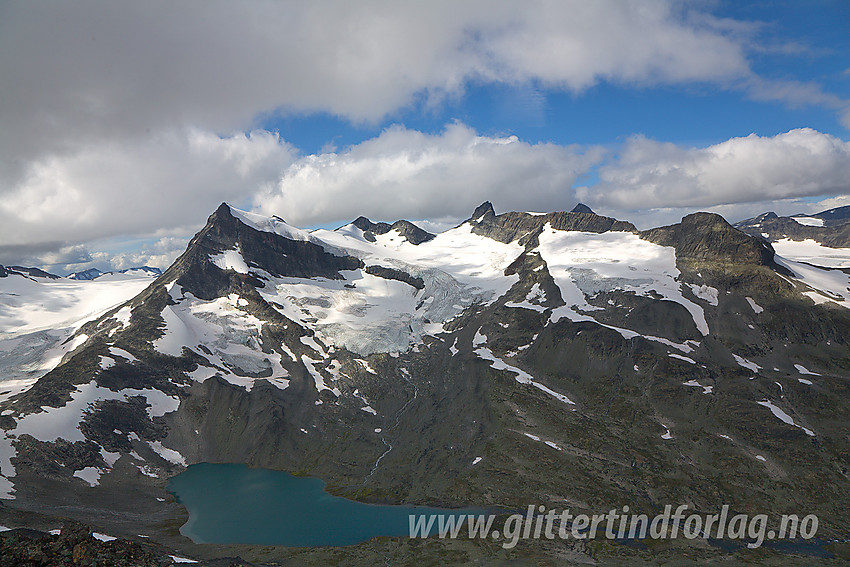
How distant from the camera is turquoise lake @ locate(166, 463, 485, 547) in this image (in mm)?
145375

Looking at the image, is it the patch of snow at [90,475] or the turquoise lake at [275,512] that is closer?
the turquoise lake at [275,512]

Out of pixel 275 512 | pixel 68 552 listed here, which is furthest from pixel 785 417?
pixel 68 552

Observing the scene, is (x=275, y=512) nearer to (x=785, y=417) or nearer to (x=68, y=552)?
(x=68, y=552)

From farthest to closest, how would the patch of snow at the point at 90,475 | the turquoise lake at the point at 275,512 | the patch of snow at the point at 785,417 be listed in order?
1. the patch of snow at the point at 785,417
2. the patch of snow at the point at 90,475
3. the turquoise lake at the point at 275,512

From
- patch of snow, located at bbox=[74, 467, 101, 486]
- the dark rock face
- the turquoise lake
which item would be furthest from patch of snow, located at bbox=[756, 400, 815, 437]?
patch of snow, located at bbox=[74, 467, 101, 486]

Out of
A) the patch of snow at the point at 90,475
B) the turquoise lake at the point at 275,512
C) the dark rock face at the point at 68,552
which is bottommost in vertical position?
the turquoise lake at the point at 275,512

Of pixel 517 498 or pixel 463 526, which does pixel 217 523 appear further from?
pixel 517 498

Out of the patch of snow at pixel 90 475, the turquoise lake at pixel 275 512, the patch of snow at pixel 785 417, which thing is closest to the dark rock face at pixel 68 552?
the turquoise lake at pixel 275 512

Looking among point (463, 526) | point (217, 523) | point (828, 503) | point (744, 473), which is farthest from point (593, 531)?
point (217, 523)

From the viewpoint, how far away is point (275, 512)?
164 m

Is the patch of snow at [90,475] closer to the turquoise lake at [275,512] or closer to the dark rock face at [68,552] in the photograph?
the turquoise lake at [275,512]

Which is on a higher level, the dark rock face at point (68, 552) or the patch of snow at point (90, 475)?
the dark rock face at point (68, 552)

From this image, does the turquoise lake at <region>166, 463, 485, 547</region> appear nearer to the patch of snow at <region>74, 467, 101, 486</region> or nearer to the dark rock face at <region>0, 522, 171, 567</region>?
the patch of snow at <region>74, 467, 101, 486</region>

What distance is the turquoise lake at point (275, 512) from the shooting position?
14538cm
